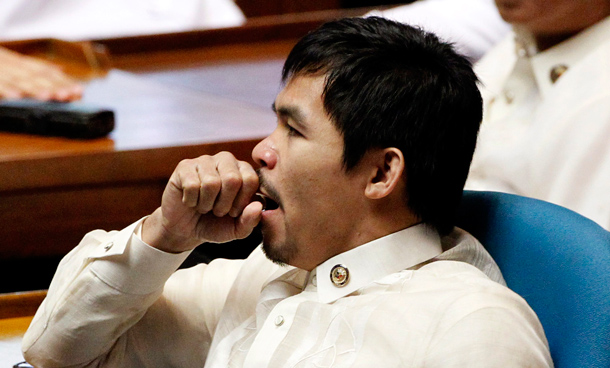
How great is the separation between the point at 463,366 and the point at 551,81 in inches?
46.3

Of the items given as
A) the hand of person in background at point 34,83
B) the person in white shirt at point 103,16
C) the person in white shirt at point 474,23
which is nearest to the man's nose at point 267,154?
the hand of person in background at point 34,83

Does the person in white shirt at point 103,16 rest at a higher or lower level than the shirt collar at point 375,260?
lower

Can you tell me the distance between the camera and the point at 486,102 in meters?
2.01

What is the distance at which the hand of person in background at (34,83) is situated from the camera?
206cm

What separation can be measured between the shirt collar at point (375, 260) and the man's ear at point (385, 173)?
2.6 inches

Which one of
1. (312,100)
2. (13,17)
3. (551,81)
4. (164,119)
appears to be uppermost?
(312,100)

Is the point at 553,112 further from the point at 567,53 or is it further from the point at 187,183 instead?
the point at 187,183

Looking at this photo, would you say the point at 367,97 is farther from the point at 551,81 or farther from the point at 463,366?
the point at 551,81

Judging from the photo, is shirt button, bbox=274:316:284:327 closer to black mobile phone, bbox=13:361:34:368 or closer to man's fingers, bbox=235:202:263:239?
man's fingers, bbox=235:202:263:239

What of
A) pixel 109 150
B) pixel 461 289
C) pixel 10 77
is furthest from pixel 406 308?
pixel 10 77

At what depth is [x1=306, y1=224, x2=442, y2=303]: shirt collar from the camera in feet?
3.47

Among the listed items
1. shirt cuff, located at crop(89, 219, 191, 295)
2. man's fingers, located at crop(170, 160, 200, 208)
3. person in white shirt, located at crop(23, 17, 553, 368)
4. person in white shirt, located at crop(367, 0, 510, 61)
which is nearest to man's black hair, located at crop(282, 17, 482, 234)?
person in white shirt, located at crop(23, 17, 553, 368)

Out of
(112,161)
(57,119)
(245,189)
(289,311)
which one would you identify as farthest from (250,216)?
(57,119)

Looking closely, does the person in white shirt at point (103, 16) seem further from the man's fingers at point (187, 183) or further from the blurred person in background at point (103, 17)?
the man's fingers at point (187, 183)
